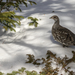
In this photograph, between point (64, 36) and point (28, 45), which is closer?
point (64, 36)

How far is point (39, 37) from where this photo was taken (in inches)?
235

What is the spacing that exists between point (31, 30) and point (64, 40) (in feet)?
8.43

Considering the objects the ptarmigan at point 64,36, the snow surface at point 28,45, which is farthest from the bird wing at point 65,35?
the snow surface at point 28,45

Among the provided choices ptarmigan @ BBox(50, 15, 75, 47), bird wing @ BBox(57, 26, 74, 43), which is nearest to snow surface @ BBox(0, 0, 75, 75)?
ptarmigan @ BBox(50, 15, 75, 47)

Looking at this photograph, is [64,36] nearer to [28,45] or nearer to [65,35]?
[65,35]

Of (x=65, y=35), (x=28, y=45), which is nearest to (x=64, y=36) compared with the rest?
(x=65, y=35)

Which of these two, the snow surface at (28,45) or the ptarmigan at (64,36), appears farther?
the ptarmigan at (64,36)


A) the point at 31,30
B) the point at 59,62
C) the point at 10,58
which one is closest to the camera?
the point at 59,62

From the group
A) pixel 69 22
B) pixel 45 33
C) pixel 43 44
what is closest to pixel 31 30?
pixel 45 33

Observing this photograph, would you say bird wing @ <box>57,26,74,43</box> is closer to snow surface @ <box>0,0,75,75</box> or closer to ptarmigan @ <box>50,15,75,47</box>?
ptarmigan @ <box>50,15,75,47</box>

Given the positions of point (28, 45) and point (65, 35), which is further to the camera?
point (28, 45)

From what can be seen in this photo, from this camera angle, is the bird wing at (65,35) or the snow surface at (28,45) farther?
the bird wing at (65,35)

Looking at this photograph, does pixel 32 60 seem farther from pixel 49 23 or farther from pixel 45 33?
pixel 49 23

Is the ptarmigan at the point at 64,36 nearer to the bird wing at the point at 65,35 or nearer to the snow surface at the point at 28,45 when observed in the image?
the bird wing at the point at 65,35
